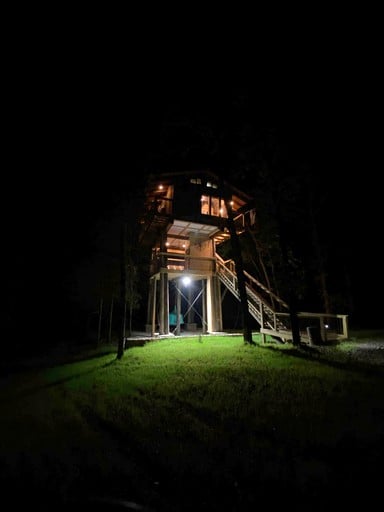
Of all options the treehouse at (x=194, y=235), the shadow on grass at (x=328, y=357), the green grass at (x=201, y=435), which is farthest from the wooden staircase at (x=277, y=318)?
the green grass at (x=201, y=435)

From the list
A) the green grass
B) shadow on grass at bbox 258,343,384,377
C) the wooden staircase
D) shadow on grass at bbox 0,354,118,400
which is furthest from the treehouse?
the green grass

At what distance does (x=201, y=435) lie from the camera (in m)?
4.48

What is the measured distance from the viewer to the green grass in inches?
125

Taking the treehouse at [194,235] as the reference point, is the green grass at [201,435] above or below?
below

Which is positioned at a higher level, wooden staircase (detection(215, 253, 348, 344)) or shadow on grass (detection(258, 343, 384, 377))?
wooden staircase (detection(215, 253, 348, 344))

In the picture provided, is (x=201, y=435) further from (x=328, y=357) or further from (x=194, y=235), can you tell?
(x=194, y=235)

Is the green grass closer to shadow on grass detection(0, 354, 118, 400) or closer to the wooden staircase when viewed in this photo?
shadow on grass detection(0, 354, 118, 400)

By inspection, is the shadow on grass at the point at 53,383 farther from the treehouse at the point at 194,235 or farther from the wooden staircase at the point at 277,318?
the wooden staircase at the point at 277,318

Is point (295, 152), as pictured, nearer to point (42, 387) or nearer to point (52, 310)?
point (42, 387)

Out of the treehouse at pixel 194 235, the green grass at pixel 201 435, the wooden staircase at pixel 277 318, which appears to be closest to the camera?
the green grass at pixel 201 435

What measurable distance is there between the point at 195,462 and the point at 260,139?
1199 cm

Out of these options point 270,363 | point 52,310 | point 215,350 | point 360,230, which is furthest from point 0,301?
point 360,230

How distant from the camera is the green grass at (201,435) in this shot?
10.4 feet

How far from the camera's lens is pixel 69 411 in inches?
241
